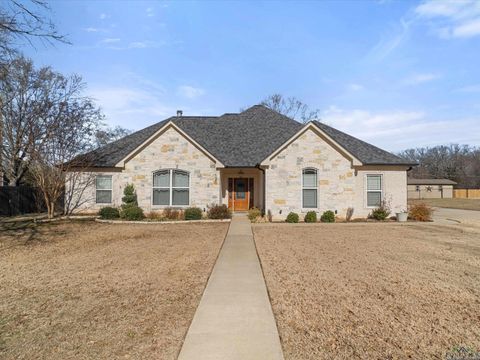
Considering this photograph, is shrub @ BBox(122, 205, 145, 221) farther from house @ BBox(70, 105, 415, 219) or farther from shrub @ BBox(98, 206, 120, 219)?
house @ BBox(70, 105, 415, 219)

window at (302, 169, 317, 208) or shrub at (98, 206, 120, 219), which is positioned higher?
window at (302, 169, 317, 208)

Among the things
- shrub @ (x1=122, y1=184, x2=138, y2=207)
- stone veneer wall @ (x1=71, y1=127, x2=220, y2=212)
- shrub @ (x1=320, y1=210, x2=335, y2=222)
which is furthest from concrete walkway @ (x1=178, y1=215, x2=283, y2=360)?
shrub @ (x1=122, y1=184, x2=138, y2=207)

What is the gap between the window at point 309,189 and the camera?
17.9 m

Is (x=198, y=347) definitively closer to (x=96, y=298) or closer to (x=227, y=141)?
(x=96, y=298)

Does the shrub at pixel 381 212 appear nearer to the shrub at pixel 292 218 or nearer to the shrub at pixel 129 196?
the shrub at pixel 292 218

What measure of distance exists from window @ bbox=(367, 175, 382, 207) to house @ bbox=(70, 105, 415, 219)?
5 centimetres

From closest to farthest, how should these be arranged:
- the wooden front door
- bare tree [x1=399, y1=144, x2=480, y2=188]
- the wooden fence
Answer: the wooden front door → the wooden fence → bare tree [x1=399, y1=144, x2=480, y2=188]

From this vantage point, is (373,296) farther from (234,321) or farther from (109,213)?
(109,213)

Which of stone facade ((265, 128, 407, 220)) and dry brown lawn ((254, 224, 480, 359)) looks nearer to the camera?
dry brown lawn ((254, 224, 480, 359))

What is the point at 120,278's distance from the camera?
696 cm

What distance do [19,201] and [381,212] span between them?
24.0 meters

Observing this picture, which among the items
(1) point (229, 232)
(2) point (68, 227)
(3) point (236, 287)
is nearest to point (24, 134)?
(2) point (68, 227)

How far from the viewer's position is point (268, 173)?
17656mm

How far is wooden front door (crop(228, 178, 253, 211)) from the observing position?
2142 centimetres
